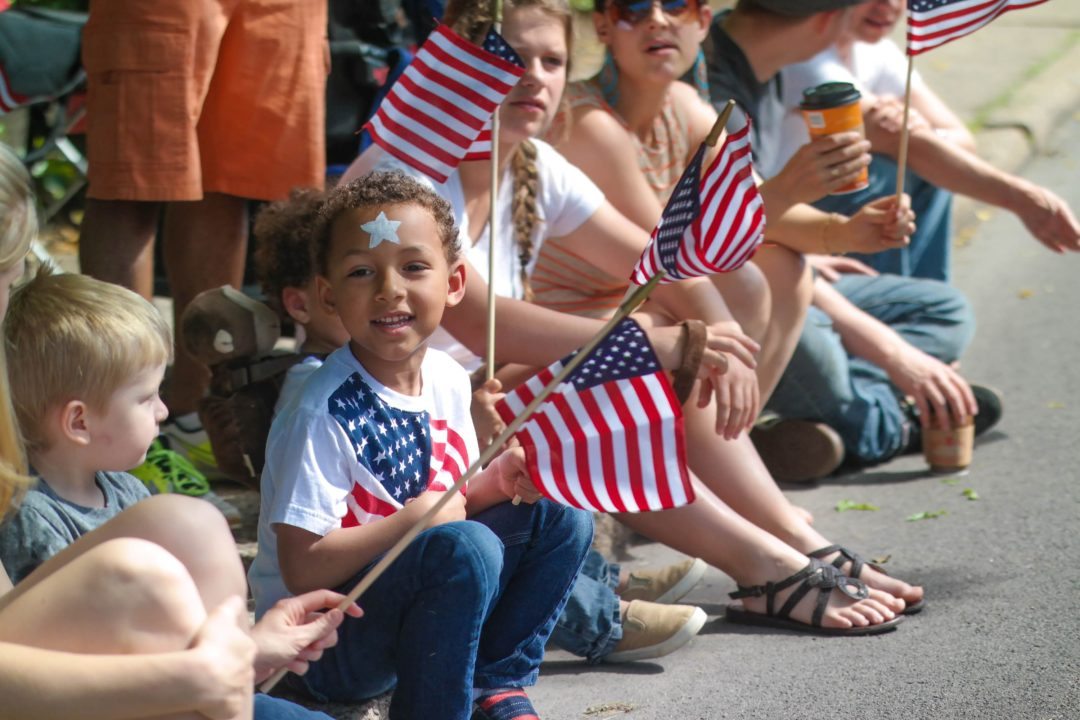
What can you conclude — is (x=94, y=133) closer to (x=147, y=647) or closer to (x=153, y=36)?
(x=153, y=36)

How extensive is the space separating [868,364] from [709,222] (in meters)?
2.16

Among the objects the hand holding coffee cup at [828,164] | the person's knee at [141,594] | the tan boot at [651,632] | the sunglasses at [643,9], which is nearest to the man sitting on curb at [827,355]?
the sunglasses at [643,9]

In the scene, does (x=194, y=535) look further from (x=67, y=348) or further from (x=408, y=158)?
(x=408, y=158)

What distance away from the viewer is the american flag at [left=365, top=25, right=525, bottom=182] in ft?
10.7

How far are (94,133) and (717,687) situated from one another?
2135 mm

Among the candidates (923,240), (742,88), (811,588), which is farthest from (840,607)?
Answer: (923,240)

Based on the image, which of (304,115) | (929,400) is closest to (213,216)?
(304,115)

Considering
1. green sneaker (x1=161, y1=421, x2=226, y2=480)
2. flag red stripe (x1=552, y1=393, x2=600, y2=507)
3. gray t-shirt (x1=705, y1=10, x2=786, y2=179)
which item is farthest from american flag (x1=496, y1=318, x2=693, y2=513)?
gray t-shirt (x1=705, y1=10, x2=786, y2=179)

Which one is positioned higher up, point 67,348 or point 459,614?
point 67,348

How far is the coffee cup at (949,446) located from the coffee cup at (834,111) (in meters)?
1.06

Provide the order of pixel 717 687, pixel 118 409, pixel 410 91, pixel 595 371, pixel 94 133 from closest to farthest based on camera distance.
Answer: pixel 118 409, pixel 595 371, pixel 717 687, pixel 410 91, pixel 94 133

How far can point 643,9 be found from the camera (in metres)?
3.99

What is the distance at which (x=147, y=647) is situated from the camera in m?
1.89

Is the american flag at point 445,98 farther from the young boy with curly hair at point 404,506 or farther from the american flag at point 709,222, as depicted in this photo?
the american flag at point 709,222
